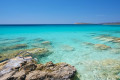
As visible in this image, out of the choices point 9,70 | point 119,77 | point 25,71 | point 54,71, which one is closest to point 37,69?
point 25,71

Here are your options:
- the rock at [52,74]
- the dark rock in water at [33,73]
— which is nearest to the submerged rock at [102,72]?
the rock at [52,74]

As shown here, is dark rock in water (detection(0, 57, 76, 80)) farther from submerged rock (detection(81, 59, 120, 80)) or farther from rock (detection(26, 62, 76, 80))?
submerged rock (detection(81, 59, 120, 80))

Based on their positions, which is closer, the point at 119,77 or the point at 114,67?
the point at 119,77

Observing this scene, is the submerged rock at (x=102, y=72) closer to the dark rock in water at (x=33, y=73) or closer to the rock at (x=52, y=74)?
the rock at (x=52, y=74)

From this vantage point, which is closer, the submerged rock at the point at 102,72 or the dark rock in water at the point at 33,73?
the dark rock in water at the point at 33,73

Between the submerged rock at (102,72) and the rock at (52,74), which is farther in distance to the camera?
the submerged rock at (102,72)

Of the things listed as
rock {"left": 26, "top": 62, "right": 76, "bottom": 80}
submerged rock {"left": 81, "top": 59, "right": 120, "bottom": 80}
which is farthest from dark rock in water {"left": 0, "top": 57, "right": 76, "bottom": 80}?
submerged rock {"left": 81, "top": 59, "right": 120, "bottom": 80}

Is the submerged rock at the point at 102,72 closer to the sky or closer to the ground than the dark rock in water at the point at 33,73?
closer to the ground

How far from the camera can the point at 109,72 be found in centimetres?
563

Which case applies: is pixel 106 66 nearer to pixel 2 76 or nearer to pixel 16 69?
pixel 16 69

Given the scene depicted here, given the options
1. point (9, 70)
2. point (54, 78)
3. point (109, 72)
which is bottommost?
point (109, 72)

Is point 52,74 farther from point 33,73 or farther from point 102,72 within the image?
point 102,72

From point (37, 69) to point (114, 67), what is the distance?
569 cm

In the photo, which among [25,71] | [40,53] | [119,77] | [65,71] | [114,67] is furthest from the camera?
[40,53]
